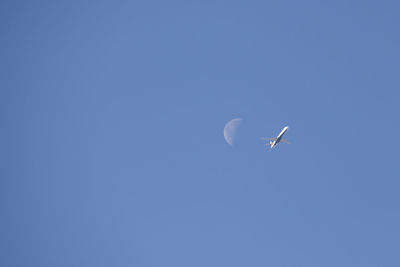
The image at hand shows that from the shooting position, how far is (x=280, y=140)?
456 feet
